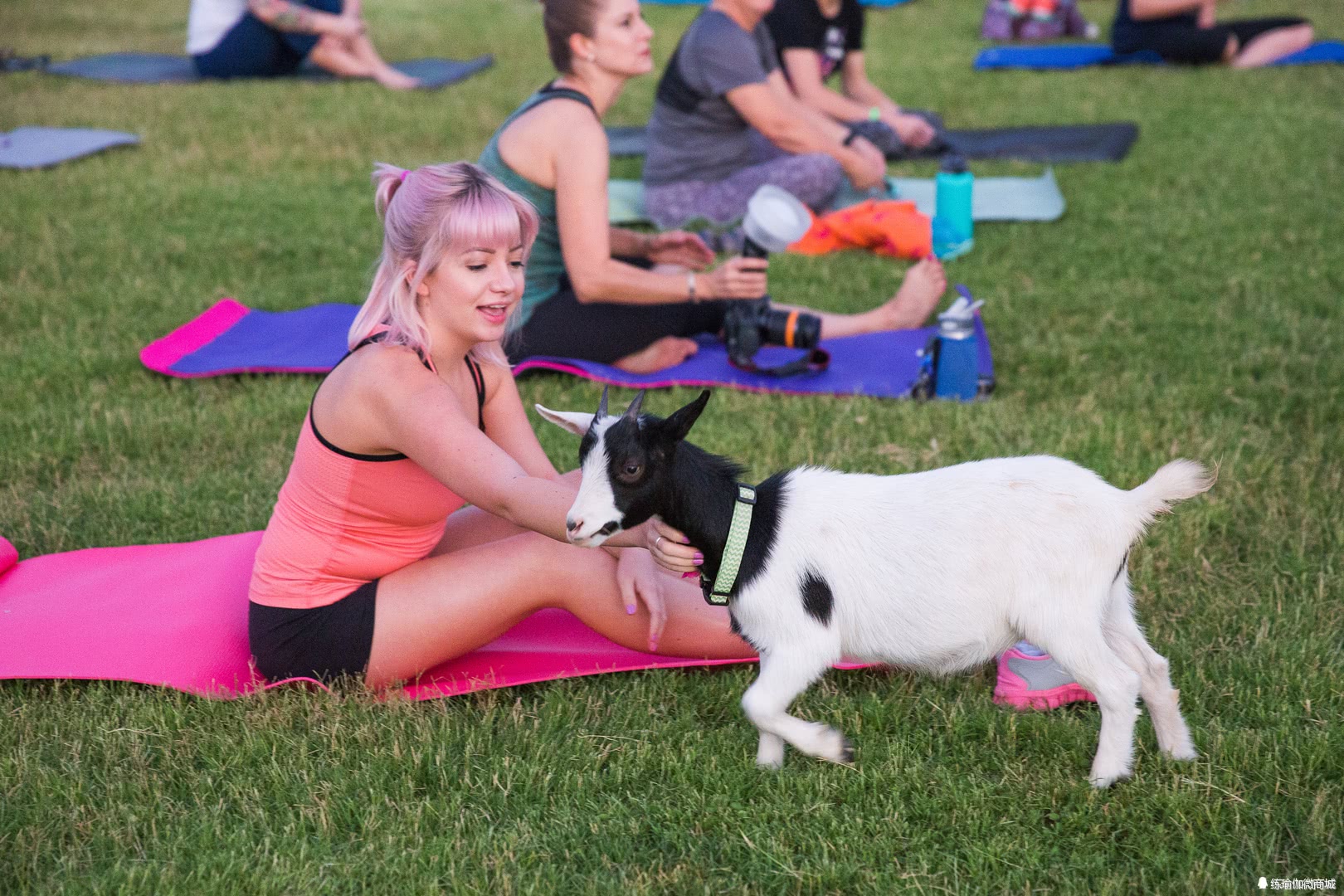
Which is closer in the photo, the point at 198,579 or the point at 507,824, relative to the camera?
the point at 507,824

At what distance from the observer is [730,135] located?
742 centimetres

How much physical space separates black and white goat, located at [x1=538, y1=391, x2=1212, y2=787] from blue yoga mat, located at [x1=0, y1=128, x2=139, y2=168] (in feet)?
25.3

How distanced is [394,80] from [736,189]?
578 cm

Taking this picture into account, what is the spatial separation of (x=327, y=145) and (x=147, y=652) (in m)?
7.11

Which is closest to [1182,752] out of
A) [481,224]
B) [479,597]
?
[479,597]

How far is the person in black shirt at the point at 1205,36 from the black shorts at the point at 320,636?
1132 cm

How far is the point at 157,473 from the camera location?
4711 mm

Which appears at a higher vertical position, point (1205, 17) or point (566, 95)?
point (1205, 17)

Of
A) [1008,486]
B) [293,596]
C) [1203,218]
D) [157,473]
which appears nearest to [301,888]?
[293,596]

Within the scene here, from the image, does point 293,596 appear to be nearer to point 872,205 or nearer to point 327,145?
point 872,205

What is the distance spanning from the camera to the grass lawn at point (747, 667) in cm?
263

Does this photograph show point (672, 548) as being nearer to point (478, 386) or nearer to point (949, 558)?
point (949, 558)

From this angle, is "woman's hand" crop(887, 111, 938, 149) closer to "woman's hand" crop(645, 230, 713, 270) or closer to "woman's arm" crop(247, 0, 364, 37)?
"woman's hand" crop(645, 230, 713, 270)

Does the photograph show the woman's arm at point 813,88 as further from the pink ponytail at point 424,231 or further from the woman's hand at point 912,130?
the pink ponytail at point 424,231
